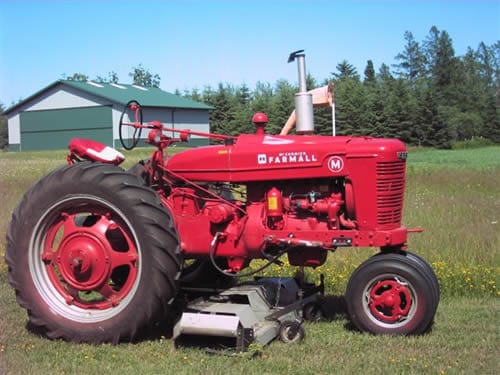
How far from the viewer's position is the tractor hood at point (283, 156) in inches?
197

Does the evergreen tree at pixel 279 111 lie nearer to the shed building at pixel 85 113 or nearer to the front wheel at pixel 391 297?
the shed building at pixel 85 113

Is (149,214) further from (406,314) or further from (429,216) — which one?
(429,216)

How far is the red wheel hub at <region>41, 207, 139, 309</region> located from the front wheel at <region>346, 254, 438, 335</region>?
1749mm

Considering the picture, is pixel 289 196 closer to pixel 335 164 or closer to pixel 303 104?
pixel 335 164

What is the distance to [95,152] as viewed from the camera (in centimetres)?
545

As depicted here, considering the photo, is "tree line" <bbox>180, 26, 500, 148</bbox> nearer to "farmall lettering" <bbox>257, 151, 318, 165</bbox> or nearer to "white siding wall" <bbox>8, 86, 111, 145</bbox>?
"white siding wall" <bbox>8, 86, 111, 145</bbox>

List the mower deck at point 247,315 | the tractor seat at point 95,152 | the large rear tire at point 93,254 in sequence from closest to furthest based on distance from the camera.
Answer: the mower deck at point 247,315 < the large rear tire at point 93,254 < the tractor seat at point 95,152

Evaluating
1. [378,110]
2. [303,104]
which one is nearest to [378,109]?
[378,110]

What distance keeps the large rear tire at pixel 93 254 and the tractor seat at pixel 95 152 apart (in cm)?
25

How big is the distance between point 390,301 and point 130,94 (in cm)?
5205

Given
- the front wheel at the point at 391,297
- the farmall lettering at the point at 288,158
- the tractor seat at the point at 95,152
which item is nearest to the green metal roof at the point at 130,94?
the tractor seat at the point at 95,152

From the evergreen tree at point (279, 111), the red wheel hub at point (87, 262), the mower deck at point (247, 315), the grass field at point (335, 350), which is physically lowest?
the grass field at point (335, 350)

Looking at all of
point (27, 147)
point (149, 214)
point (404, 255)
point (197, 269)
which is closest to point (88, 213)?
→ point (149, 214)

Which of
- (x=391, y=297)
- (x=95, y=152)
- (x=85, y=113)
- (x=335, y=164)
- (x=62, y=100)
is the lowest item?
(x=391, y=297)
